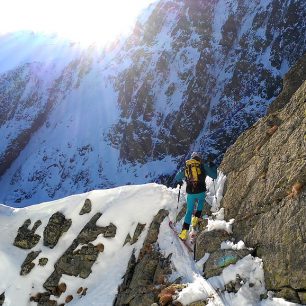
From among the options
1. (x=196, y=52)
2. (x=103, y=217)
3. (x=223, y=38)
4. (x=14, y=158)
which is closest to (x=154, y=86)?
(x=196, y=52)

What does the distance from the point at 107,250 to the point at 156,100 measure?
12204cm

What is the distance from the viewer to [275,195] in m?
11.3

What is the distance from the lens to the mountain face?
389 ft

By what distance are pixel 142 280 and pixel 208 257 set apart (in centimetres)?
246

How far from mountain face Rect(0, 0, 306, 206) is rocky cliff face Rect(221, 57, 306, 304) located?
9406 cm

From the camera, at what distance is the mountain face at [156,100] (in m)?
118

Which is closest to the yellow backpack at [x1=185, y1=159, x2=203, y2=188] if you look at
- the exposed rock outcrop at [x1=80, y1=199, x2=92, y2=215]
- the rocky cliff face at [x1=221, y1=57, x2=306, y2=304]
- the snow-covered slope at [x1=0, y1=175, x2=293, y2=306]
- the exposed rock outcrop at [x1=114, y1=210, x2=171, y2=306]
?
the rocky cliff face at [x1=221, y1=57, x2=306, y2=304]

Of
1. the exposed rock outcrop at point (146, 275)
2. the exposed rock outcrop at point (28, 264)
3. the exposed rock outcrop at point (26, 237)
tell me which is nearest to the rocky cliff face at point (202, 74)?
the exposed rock outcrop at point (26, 237)

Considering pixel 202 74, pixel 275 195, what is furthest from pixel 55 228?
pixel 202 74

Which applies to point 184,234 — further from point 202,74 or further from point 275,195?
point 202,74

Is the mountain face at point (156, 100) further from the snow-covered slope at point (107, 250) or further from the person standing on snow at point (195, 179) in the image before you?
the person standing on snow at point (195, 179)

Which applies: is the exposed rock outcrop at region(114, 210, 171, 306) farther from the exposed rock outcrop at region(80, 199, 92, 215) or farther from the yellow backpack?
the exposed rock outcrop at region(80, 199, 92, 215)

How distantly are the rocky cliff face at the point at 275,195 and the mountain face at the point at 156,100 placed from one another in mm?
94059

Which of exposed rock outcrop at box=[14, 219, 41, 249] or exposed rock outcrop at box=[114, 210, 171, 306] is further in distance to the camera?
exposed rock outcrop at box=[14, 219, 41, 249]
